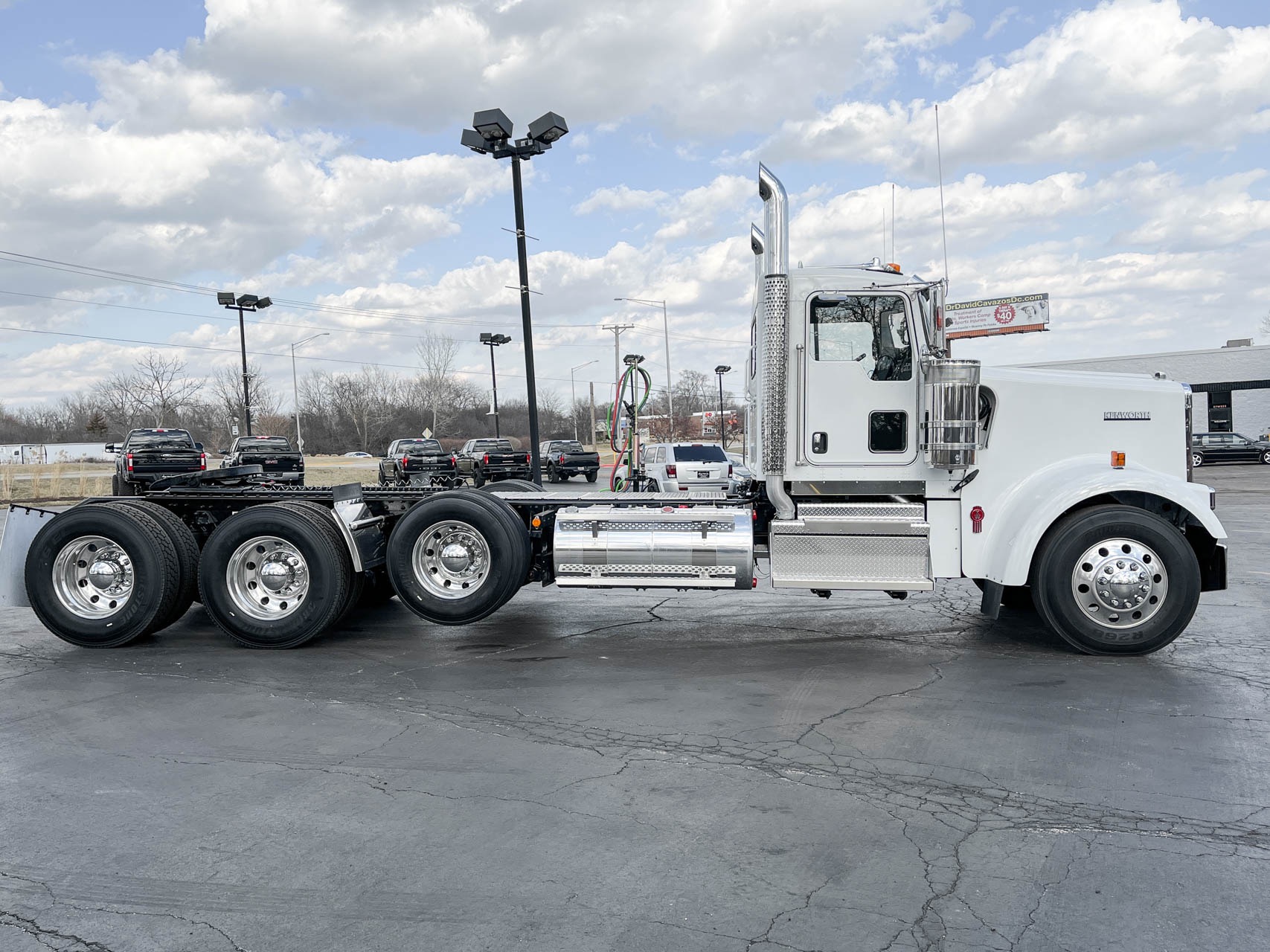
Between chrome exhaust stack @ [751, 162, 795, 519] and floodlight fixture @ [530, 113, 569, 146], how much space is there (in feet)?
34.2

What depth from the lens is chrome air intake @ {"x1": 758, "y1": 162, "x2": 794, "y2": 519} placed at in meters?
7.67

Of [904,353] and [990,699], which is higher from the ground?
[904,353]

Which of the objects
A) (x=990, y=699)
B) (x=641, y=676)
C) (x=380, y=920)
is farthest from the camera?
(x=641, y=676)

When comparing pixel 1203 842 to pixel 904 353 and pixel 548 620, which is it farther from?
pixel 548 620

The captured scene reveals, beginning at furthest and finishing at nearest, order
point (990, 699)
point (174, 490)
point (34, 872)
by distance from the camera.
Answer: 1. point (174, 490)
2. point (990, 699)
3. point (34, 872)

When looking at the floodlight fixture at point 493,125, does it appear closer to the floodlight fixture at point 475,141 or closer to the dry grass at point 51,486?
the floodlight fixture at point 475,141

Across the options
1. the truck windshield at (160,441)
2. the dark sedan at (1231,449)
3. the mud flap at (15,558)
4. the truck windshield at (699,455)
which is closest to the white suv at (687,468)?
the truck windshield at (699,455)

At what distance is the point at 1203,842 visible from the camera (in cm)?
410

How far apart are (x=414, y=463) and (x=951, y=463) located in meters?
28.0

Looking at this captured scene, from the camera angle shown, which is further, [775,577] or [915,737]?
[775,577]

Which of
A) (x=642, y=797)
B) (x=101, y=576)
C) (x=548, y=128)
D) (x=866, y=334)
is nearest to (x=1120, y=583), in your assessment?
(x=866, y=334)

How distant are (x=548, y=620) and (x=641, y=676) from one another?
2.49 metres

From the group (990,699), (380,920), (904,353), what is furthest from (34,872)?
(904,353)

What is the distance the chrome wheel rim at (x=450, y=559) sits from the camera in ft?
26.7
